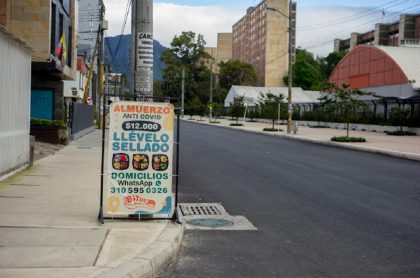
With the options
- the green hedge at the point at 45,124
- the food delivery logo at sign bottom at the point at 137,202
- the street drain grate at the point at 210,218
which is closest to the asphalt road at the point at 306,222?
the street drain grate at the point at 210,218

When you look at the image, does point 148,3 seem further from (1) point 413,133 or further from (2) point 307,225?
(1) point 413,133

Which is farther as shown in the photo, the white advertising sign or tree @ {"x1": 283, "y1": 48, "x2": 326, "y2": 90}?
tree @ {"x1": 283, "y1": 48, "x2": 326, "y2": 90}

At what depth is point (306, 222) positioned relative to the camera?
855 centimetres

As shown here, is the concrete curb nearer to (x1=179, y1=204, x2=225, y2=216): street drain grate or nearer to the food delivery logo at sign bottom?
the food delivery logo at sign bottom

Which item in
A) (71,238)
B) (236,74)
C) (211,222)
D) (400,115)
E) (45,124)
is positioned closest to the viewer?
(71,238)

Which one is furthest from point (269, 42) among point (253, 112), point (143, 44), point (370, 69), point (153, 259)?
point (153, 259)

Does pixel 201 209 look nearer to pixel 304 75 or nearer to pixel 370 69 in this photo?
pixel 370 69

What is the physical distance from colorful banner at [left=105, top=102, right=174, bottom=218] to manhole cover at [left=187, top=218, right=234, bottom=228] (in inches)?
33.8

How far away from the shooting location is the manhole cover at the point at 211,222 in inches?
326

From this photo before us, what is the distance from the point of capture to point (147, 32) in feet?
32.0

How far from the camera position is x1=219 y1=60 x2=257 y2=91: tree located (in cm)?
12900

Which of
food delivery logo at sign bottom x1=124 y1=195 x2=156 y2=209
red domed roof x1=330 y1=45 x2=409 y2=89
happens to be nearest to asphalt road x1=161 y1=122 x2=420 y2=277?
food delivery logo at sign bottom x1=124 y1=195 x2=156 y2=209

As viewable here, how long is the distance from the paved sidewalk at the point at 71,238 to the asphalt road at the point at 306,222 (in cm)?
36

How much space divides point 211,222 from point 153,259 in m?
2.66
